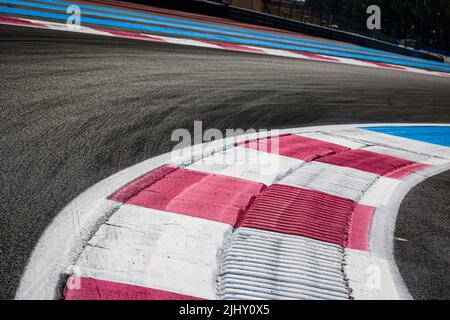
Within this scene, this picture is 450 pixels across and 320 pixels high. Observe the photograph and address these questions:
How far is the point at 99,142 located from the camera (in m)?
4.81

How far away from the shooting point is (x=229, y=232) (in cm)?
347

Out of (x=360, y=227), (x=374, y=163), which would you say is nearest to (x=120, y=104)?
(x=374, y=163)

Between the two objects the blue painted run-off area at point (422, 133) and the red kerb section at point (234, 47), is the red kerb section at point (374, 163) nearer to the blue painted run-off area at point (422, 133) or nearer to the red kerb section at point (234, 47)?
the blue painted run-off area at point (422, 133)

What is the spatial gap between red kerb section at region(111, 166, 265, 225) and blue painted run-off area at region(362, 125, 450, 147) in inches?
132

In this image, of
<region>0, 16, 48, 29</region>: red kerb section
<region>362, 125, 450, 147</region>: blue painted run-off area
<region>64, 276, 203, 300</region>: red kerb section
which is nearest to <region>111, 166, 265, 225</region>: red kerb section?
<region>64, 276, 203, 300</region>: red kerb section

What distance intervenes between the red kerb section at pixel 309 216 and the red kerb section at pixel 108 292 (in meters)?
0.99

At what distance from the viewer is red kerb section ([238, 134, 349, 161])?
5324 mm

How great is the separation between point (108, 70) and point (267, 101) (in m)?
2.10

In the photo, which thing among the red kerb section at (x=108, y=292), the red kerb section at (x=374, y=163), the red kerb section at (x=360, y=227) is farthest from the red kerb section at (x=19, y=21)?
the red kerb section at (x=108, y=292)

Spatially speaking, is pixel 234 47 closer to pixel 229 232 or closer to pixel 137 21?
pixel 137 21

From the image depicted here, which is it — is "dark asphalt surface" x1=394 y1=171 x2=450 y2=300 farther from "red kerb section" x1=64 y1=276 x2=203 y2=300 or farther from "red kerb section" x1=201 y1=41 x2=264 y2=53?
"red kerb section" x1=201 y1=41 x2=264 y2=53

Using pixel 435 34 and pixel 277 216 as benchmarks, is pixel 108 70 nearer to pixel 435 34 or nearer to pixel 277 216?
pixel 277 216

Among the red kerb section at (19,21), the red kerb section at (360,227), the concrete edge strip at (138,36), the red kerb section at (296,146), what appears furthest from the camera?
the concrete edge strip at (138,36)

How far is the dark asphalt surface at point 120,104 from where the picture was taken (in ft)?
12.2
